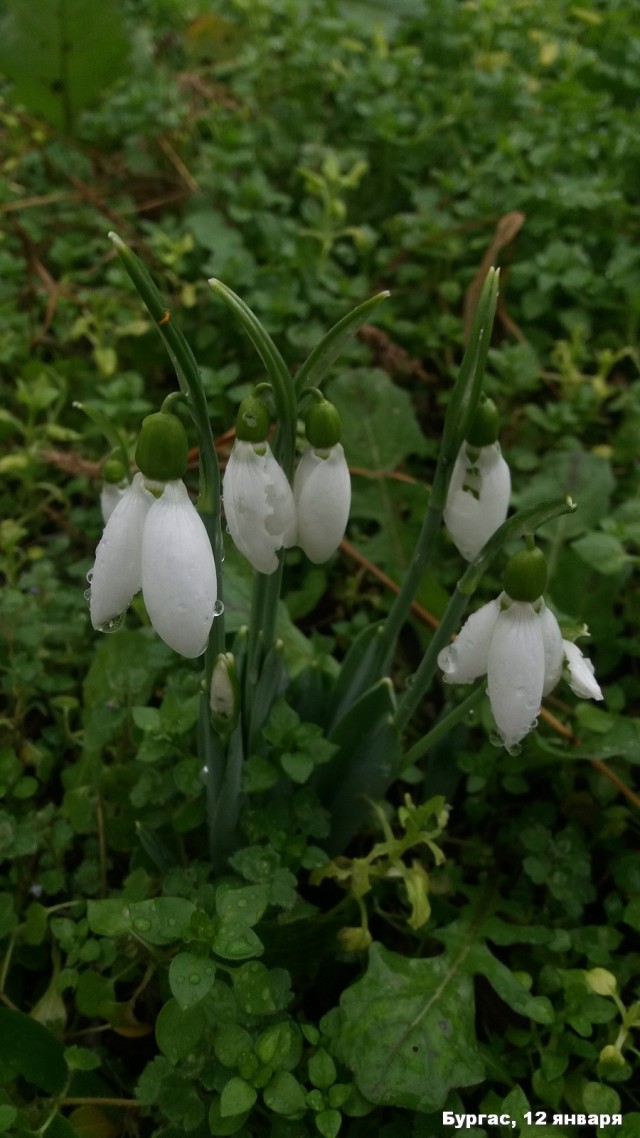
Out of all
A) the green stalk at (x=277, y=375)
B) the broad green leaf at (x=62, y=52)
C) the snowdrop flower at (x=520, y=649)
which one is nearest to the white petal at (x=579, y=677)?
the snowdrop flower at (x=520, y=649)

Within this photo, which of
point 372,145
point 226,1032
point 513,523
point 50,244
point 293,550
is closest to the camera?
point 513,523

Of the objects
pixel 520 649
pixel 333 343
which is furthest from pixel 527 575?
pixel 333 343

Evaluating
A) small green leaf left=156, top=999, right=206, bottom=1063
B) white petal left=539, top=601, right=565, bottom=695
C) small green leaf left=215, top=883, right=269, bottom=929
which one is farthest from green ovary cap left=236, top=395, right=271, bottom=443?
small green leaf left=156, top=999, right=206, bottom=1063

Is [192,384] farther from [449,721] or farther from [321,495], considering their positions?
[449,721]

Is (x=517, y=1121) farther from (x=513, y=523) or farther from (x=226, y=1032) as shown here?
(x=513, y=523)

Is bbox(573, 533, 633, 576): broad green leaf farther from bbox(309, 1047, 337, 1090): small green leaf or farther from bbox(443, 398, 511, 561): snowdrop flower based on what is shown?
bbox(309, 1047, 337, 1090): small green leaf

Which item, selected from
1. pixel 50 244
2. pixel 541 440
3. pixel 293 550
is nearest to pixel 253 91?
pixel 50 244
